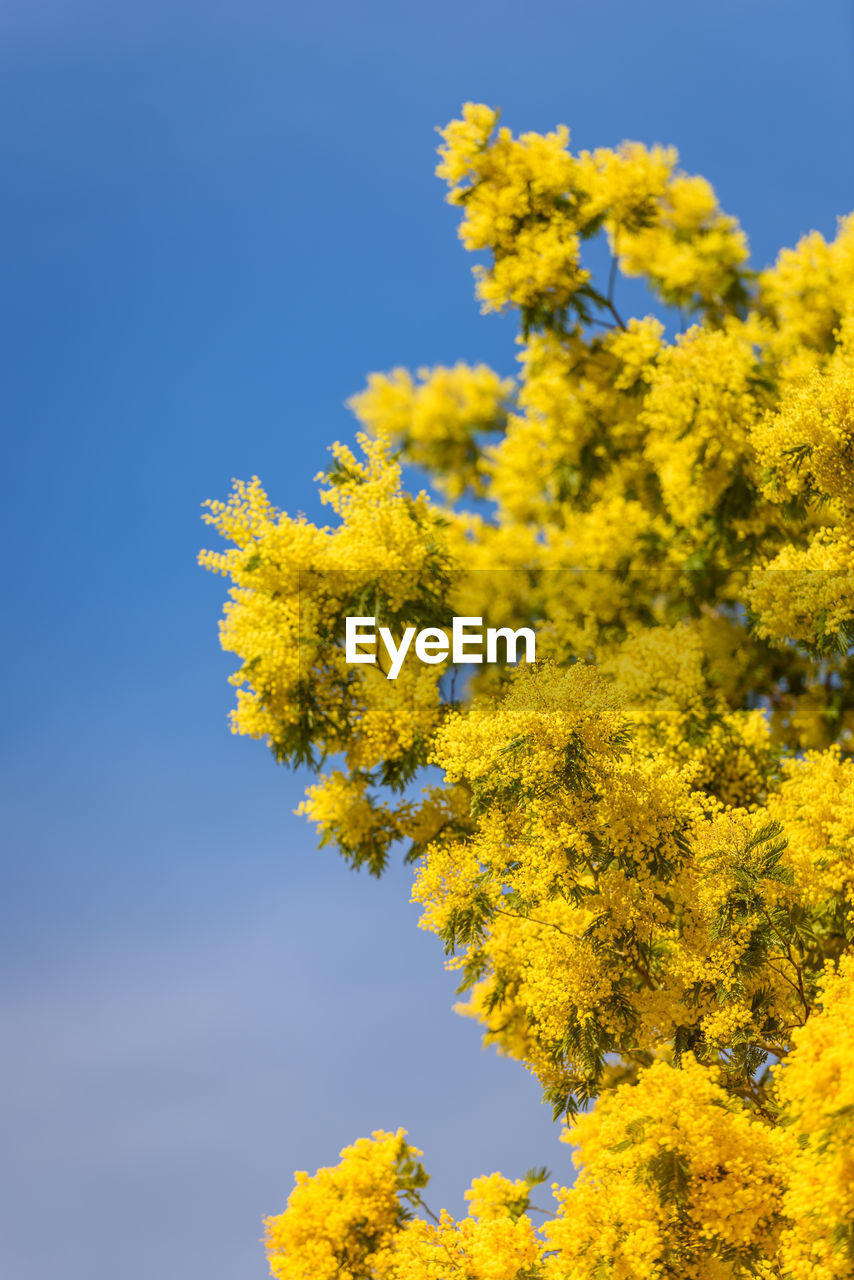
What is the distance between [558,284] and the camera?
19625 mm

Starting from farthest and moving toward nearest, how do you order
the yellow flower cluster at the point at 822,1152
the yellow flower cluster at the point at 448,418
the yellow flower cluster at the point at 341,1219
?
1. the yellow flower cluster at the point at 448,418
2. the yellow flower cluster at the point at 341,1219
3. the yellow flower cluster at the point at 822,1152

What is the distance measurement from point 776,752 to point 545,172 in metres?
10.6

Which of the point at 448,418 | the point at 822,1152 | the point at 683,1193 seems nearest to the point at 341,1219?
the point at 683,1193

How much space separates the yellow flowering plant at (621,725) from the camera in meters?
10.9

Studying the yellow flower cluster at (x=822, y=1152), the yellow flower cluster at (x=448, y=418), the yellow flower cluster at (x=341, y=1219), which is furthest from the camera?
the yellow flower cluster at (x=448, y=418)

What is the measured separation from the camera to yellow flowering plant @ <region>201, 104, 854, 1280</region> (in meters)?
10.9

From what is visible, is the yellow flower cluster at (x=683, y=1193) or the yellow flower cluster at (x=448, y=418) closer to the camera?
the yellow flower cluster at (x=683, y=1193)

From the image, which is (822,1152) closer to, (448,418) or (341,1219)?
(341,1219)

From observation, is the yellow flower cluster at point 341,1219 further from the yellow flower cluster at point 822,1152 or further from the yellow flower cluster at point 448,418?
the yellow flower cluster at point 448,418

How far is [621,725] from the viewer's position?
11.5 m

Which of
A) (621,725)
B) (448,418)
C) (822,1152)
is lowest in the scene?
(822,1152)

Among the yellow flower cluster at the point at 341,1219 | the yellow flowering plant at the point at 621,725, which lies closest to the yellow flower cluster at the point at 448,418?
the yellow flowering plant at the point at 621,725

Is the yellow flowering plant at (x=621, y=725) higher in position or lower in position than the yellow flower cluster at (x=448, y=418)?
lower

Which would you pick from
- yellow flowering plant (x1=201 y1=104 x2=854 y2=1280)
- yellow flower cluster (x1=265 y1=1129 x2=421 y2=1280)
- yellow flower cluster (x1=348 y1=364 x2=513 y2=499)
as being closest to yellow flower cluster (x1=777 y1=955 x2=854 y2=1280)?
yellow flowering plant (x1=201 y1=104 x2=854 y2=1280)
